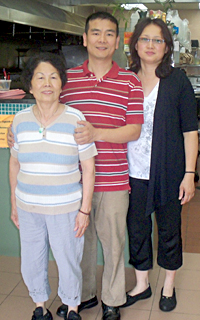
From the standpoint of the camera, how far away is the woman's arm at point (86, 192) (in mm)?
1848

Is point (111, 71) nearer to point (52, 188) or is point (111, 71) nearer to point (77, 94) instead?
point (77, 94)

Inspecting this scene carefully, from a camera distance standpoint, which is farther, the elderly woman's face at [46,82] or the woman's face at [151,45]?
the woman's face at [151,45]

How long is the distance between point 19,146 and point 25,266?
60 centimetres

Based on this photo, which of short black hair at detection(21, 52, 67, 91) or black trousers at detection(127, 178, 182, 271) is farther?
black trousers at detection(127, 178, 182, 271)

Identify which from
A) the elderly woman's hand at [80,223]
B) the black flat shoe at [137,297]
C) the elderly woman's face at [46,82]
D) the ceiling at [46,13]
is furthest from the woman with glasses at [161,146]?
the ceiling at [46,13]

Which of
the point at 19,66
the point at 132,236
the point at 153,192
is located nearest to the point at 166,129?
the point at 153,192

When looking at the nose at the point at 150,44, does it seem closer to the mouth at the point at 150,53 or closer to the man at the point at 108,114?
the mouth at the point at 150,53

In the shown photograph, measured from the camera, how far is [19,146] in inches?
73.2

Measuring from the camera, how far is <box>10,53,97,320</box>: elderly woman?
5.88ft

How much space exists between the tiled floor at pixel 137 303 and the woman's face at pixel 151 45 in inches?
54.2

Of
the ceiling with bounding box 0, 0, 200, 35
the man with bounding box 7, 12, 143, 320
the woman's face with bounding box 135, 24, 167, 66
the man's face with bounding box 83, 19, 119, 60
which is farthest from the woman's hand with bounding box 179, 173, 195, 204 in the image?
the ceiling with bounding box 0, 0, 200, 35

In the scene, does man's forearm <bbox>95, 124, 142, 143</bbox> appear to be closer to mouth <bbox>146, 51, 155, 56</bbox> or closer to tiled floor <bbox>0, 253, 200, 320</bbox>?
mouth <bbox>146, 51, 155, 56</bbox>

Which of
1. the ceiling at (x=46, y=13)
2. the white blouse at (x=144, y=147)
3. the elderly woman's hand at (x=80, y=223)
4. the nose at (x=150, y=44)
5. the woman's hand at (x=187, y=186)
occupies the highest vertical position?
the ceiling at (x=46, y=13)

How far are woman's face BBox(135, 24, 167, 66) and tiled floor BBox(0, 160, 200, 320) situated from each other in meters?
1.38
